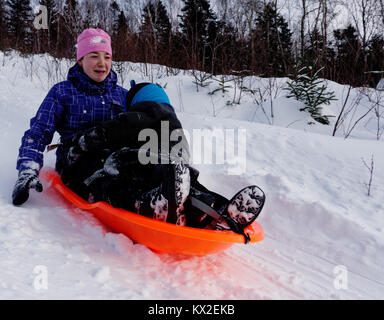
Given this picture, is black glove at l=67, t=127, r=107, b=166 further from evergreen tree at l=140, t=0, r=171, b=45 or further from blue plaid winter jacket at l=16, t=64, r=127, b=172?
evergreen tree at l=140, t=0, r=171, b=45

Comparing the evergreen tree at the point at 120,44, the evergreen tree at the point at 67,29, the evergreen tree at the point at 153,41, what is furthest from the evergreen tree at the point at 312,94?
the evergreen tree at the point at 67,29

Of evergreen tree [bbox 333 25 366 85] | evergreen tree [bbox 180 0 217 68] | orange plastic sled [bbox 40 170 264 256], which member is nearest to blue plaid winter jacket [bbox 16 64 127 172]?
orange plastic sled [bbox 40 170 264 256]

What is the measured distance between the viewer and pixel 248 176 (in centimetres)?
208

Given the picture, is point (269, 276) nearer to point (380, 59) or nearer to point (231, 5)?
point (380, 59)

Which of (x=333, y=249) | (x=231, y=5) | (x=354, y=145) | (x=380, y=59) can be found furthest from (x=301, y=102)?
(x=231, y=5)

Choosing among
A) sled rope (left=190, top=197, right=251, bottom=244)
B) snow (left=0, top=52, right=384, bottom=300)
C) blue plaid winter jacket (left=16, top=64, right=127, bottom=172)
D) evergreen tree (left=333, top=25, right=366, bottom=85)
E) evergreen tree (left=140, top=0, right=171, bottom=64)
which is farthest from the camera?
evergreen tree (left=140, top=0, right=171, bottom=64)

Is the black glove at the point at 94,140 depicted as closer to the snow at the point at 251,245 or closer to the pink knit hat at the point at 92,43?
the snow at the point at 251,245

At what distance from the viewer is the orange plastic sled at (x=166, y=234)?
3.93 feet

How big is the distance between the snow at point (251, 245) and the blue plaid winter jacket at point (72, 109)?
318mm

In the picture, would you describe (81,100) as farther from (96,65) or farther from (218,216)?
(218,216)

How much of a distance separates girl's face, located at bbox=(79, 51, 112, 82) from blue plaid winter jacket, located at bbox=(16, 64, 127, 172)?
0.03 metres

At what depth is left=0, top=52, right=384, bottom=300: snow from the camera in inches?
43.9
